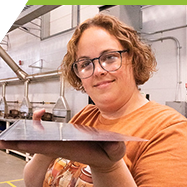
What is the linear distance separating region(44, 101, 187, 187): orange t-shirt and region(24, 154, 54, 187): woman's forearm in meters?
0.06

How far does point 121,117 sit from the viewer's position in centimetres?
81

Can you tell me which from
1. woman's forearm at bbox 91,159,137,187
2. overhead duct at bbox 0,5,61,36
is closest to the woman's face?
woman's forearm at bbox 91,159,137,187

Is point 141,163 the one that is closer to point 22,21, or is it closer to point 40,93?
point 22,21

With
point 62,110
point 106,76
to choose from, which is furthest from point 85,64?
point 62,110

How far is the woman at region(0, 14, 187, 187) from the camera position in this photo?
0.57 meters

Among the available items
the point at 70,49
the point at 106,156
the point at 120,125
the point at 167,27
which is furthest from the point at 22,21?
the point at 106,156

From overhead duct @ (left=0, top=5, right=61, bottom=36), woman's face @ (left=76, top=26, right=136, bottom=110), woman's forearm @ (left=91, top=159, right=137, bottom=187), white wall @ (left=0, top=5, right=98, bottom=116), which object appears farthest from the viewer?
white wall @ (left=0, top=5, right=98, bottom=116)

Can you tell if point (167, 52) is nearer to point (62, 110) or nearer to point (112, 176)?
point (62, 110)

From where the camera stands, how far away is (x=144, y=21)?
3.54 meters

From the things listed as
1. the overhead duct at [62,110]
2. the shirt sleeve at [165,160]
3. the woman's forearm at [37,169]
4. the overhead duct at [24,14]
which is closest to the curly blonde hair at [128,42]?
the shirt sleeve at [165,160]

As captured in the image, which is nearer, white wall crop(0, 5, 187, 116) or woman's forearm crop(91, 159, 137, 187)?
woman's forearm crop(91, 159, 137, 187)

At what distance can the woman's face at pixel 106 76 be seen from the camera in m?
0.79

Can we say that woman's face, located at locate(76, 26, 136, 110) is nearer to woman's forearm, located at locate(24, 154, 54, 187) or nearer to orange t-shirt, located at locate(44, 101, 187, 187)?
orange t-shirt, located at locate(44, 101, 187, 187)

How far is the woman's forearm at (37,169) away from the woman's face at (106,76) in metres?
0.32
